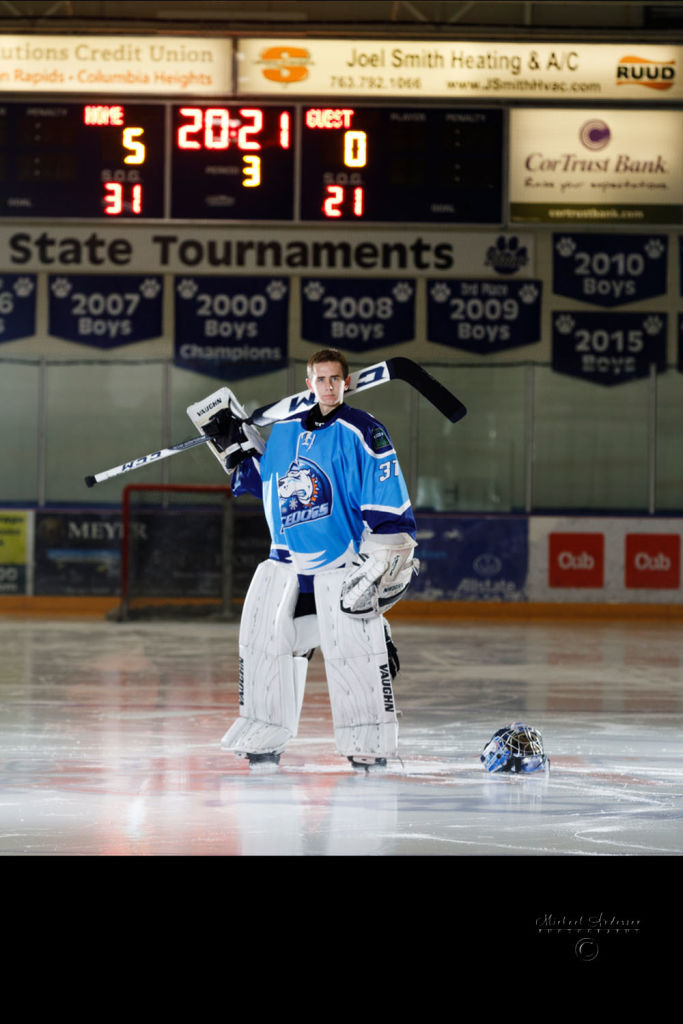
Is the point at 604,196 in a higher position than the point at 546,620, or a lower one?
higher

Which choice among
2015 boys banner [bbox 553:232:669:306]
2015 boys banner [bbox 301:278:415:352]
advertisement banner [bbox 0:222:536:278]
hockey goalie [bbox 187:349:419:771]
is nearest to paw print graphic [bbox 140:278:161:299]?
advertisement banner [bbox 0:222:536:278]

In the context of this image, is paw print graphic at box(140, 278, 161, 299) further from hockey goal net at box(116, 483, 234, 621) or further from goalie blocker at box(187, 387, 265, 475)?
goalie blocker at box(187, 387, 265, 475)

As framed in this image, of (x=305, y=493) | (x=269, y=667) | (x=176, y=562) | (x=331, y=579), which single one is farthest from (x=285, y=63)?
(x=269, y=667)

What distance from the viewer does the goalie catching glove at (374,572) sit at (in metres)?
5.47

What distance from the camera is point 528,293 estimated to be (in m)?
14.5

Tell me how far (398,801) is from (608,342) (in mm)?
10102

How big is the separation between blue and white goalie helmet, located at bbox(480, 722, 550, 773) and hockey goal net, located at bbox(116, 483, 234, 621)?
750 cm

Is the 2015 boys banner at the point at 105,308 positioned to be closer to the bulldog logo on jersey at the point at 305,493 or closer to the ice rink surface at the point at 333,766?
the ice rink surface at the point at 333,766

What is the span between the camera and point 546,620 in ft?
45.5

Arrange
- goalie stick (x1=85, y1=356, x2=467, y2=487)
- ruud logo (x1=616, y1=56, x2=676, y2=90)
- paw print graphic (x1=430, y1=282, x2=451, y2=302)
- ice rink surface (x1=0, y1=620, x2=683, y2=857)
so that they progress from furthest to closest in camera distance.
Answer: paw print graphic (x1=430, y1=282, x2=451, y2=302)
ruud logo (x1=616, y1=56, x2=676, y2=90)
goalie stick (x1=85, y1=356, x2=467, y2=487)
ice rink surface (x1=0, y1=620, x2=683, y2=857)

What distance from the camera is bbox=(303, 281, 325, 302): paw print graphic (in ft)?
47.4

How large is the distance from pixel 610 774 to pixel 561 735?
1.01 meters

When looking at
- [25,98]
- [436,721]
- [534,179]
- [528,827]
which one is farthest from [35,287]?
[528,827]

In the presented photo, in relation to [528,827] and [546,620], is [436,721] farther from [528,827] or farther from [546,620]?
[546,620]
